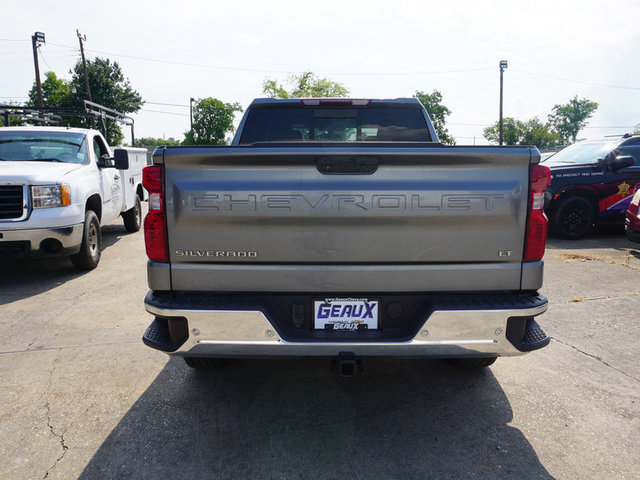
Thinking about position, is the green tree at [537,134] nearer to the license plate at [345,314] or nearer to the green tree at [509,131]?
the green tree at [509,131]

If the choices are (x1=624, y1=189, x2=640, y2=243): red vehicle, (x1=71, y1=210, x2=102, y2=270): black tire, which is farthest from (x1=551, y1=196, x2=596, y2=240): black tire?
(x1=71, y1=210, x2=102, y2=270): black tire

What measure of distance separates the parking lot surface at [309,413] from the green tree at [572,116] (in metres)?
111

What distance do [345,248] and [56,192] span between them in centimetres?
481

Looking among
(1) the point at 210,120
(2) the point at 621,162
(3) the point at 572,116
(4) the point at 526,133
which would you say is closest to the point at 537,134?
(4) the point at 526,133

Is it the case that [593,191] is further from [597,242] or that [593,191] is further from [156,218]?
[156,218]

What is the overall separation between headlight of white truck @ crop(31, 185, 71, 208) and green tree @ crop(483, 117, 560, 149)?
270 ft

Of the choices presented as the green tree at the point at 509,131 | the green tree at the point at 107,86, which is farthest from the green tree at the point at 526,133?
the green tree at the point at 107,86

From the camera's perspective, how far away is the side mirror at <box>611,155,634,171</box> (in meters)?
8.48

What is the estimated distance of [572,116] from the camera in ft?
329

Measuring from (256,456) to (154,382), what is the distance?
119 cm

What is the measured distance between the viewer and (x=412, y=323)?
241 cm

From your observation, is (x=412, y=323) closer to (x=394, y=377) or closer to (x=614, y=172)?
(x=394, y=377)

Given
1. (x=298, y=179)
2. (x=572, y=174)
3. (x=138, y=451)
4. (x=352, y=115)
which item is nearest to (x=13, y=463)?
(x=138, y=451)

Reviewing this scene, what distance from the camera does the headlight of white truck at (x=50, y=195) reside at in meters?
5.52
